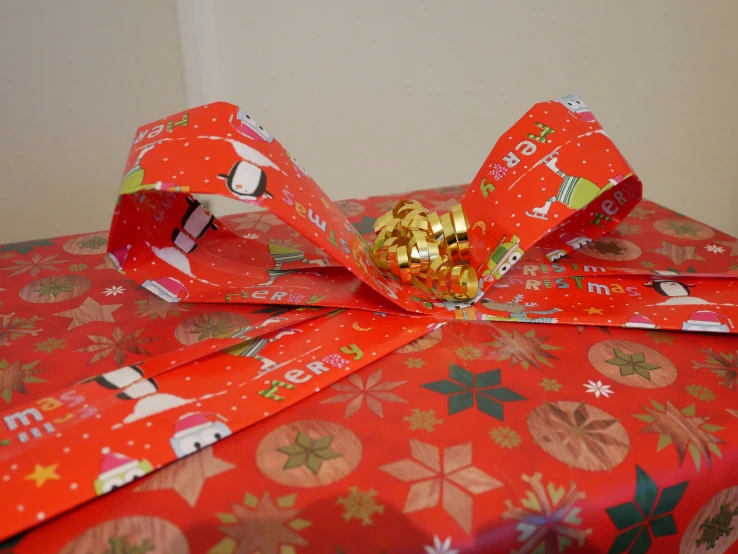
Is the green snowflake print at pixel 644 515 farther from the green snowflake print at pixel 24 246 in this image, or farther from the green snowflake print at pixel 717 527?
the green snowflake print at pixel 24 246

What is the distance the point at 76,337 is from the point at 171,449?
21 cm

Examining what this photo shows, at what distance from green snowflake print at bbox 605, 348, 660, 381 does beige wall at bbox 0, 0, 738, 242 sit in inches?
41.7

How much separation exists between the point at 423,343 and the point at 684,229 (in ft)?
1.50

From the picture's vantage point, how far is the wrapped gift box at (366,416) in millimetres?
436

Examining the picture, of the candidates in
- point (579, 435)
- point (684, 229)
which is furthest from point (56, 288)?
point (684, 229)

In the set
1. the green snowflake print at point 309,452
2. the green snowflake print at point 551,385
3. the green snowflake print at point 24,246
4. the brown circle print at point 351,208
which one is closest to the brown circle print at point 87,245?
the green snowflake print at point 24,246

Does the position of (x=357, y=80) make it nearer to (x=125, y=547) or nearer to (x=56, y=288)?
(x=56, y=288)

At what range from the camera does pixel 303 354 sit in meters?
0.58

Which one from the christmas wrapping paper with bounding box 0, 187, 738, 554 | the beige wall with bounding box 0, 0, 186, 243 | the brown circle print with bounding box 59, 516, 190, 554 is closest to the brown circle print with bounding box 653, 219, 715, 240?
the christmas wrapping paper with bounding box 0, 187, 738, 554

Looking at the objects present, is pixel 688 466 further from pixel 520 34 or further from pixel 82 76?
pixel 82 76

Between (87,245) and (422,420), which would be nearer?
(422,420)

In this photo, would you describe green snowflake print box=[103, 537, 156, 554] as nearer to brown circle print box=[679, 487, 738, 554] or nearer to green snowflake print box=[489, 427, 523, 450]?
green snowflake print box=[489, 427, 523, 450]

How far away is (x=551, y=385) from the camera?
554 mm

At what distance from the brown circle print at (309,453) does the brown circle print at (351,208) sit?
457 mm
